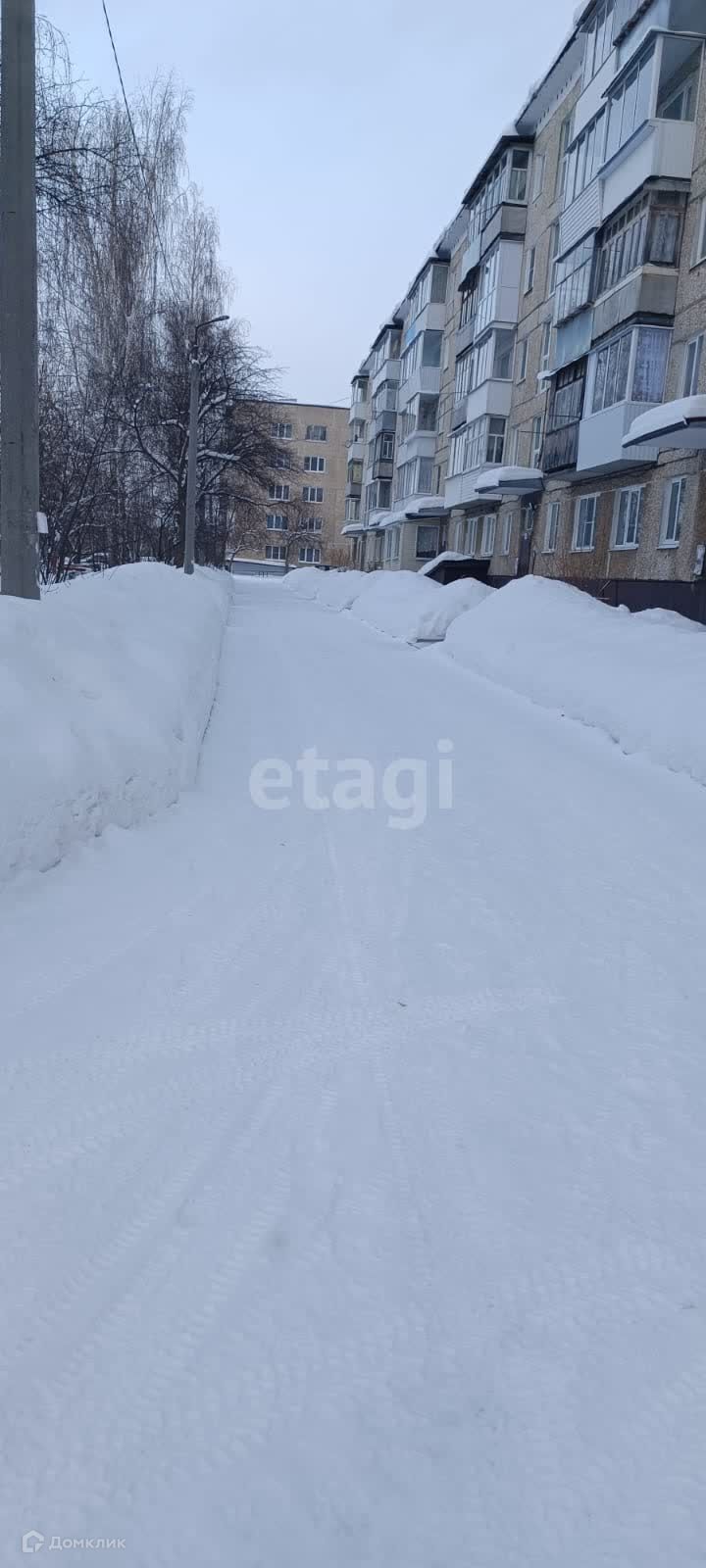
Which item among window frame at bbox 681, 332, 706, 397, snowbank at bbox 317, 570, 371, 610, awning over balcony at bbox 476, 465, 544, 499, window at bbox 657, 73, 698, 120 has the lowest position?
snowbank at bbox 317, 570, 371, 610

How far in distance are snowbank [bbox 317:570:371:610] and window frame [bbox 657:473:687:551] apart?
1350 cm

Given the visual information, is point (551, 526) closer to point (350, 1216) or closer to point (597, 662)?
point (597, 662)

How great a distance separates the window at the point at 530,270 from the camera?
90.6 ft

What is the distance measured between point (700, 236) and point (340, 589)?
1915 centimetres

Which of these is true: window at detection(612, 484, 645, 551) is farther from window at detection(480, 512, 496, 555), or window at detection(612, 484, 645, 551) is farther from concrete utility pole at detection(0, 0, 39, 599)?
concrete utility pole at detection(0, 0, 39, 599)

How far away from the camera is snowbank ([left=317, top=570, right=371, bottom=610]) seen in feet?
103

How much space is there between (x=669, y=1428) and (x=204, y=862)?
354 centimetres

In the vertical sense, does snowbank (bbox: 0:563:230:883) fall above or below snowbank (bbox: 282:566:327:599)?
below

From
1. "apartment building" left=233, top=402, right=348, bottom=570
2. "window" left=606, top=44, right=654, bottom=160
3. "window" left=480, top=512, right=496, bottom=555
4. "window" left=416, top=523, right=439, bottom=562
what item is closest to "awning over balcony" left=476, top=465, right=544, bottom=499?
"window" left=480, top=512, right=496, bottom=555

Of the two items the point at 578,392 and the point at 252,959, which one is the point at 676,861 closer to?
the point at 252,959

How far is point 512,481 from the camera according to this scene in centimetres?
2425

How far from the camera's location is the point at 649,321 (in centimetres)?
1806

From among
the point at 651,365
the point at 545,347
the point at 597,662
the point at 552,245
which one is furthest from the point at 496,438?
the point at 597,662

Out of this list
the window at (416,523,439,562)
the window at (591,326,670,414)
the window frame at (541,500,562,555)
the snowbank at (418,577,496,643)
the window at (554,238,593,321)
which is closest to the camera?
the window at (591,326,670,414)
